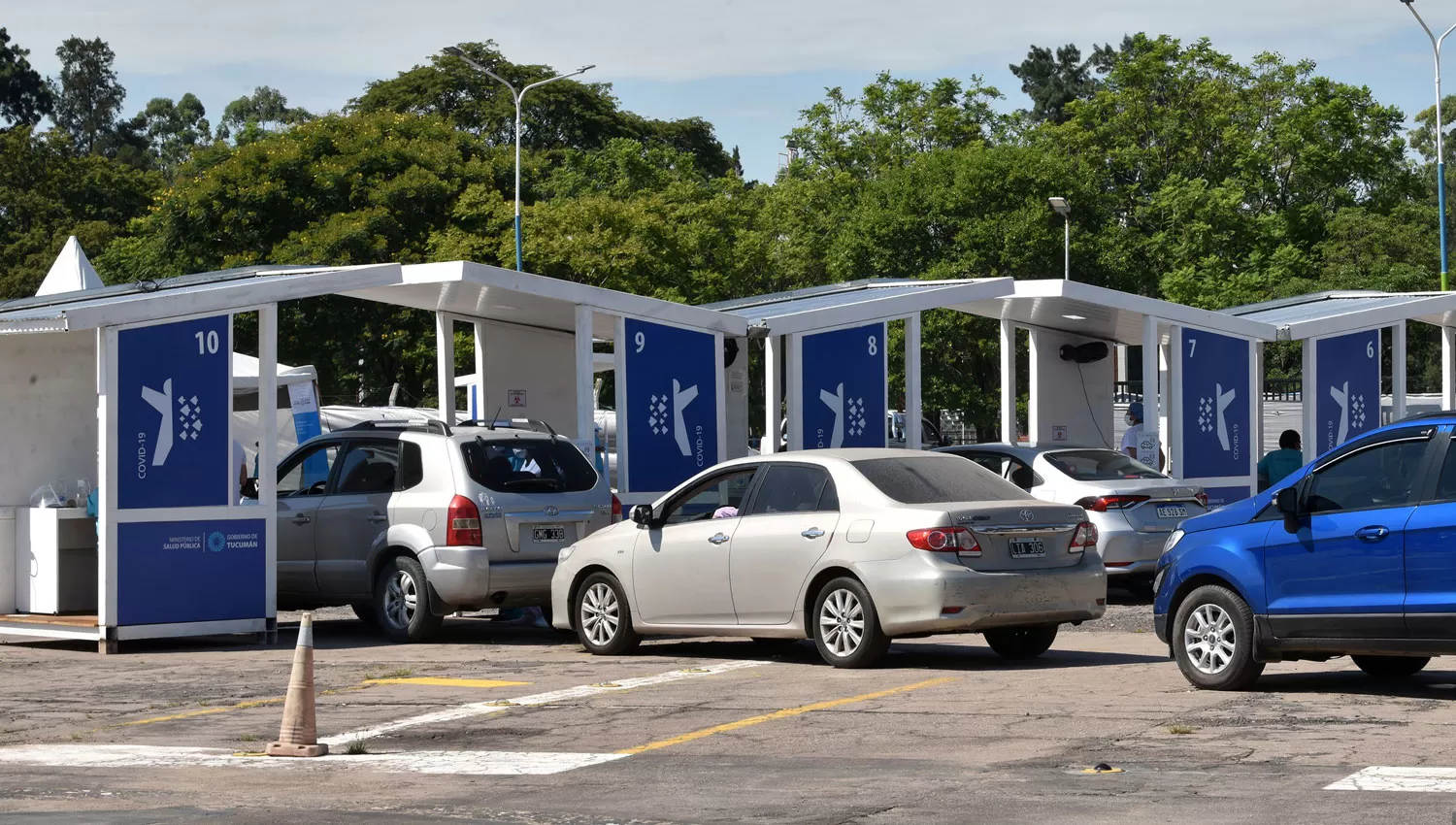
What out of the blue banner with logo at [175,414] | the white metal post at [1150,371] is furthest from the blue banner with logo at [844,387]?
the blue banner with logo at [175,414]

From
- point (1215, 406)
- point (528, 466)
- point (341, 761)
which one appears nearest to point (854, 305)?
point (528, 466)

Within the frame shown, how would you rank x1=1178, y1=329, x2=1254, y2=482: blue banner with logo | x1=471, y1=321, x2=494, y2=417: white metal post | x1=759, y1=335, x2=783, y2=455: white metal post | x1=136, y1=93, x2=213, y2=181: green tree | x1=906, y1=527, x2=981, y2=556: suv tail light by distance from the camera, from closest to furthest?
x1=906, y1=527, x2=981, y2=556: suv tail light, x1=759, y1=335, x2=783, y2=455: white metal post, x1=471, y1=321, x2=494, y2=417: white metal post, x1=1178, y1=329, x2=1254, y2=482: blue banner with logo, x1=136, y1=93, x2=213, y2=181: green tree

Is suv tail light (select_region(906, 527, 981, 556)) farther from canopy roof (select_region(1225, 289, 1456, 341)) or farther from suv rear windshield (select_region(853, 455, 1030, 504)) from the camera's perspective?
canopy roof (select_region(1225, 289, 1456, 341))

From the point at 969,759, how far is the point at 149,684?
6409 millimetres

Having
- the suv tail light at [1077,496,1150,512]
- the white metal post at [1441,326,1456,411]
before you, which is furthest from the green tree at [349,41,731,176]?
the suv tail light at [1077,496,1150,512]

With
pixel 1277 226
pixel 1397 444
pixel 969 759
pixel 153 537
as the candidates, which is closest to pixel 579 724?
pixel 969 759

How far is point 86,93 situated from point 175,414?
9205 cm

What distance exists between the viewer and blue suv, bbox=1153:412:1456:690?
383 inches

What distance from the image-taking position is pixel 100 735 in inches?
398

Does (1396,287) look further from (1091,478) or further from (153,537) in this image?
(153,537)

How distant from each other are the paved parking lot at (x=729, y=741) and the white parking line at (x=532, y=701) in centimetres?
4

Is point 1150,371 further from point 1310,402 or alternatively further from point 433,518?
point 433,518

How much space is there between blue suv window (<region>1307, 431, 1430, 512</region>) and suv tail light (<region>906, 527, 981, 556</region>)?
2.27 metres

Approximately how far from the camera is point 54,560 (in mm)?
15797
